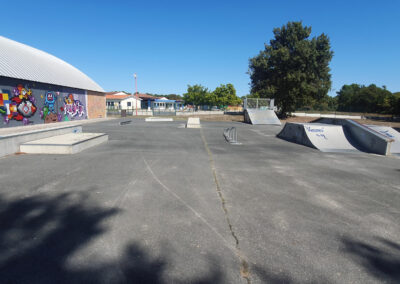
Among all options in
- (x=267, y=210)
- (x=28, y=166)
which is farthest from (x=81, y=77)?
(x=267, y=210)

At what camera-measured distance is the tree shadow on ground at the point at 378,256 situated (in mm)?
2596

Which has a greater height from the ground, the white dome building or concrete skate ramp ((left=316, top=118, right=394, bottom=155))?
the white dome building

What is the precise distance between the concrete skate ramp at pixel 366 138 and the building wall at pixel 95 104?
1193 inches

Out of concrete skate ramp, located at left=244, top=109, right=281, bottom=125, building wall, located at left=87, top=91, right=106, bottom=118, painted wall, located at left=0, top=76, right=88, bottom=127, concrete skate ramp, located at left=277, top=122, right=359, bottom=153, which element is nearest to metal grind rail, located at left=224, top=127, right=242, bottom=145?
concrete skate ramp, located at left=277, top=122, right=359, bottom=153

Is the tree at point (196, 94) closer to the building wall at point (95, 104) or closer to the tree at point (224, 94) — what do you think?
the tree at point (224, 94)

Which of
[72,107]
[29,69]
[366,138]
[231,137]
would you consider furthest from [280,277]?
[72,107]

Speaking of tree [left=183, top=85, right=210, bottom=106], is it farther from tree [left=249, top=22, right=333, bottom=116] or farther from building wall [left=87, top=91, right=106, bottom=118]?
building wall [left=87, top=91, right=106, bottom=118]

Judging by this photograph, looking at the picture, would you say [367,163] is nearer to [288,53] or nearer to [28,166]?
[28,166]

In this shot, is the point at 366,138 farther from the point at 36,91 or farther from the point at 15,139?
the point at 36,91

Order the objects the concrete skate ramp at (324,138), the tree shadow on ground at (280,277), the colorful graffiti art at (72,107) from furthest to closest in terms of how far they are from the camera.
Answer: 1. the colorful graffiti art at (72,107)
2. the concrete skate ramp at (324,138)
3. the tree shadow on ground at (280,277)

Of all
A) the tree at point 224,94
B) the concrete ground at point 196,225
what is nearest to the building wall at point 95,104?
the concrete ground at point 196,225

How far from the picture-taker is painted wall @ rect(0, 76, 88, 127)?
17.3 metres

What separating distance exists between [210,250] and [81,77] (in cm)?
3494

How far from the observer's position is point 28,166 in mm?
6875
